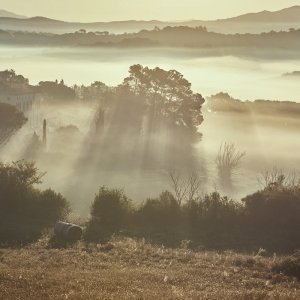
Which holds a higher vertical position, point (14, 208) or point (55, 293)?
point (55, 293)

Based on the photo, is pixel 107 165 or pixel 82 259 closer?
pixel 82 259

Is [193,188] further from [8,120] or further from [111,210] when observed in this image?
[8,120]

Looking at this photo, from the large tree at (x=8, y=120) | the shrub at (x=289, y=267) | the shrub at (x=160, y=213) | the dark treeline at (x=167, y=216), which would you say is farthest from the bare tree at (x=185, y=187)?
the large tree at (x=8, y=120)

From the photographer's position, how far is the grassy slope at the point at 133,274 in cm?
1922

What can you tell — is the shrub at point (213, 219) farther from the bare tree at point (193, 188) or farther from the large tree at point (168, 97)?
the large tree at point (168, 97)

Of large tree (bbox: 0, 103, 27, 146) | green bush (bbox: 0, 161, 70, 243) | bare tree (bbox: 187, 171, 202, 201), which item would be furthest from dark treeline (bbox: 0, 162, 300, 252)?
large tree (bbox: 0, 103, 27, 146)

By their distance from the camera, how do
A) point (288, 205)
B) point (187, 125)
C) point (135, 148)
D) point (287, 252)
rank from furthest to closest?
point (187, 125)
point (135, 148)
point (288, 205)
point (287, 252)

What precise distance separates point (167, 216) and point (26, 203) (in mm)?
11452

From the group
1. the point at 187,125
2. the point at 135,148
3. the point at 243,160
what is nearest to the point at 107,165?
the point at 135,148

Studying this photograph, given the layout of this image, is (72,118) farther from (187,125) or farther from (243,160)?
(243,160)

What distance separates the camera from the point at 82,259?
30.0 meters

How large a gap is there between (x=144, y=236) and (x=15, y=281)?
19.9m

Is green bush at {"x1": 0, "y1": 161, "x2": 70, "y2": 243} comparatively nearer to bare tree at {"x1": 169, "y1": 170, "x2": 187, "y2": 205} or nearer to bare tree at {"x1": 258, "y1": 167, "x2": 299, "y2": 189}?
bare tree at {"x1": 169, "y1": 170, "x2": 187, "y2": 205}

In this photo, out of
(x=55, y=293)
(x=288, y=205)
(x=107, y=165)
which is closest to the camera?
(x=55, y=293)
